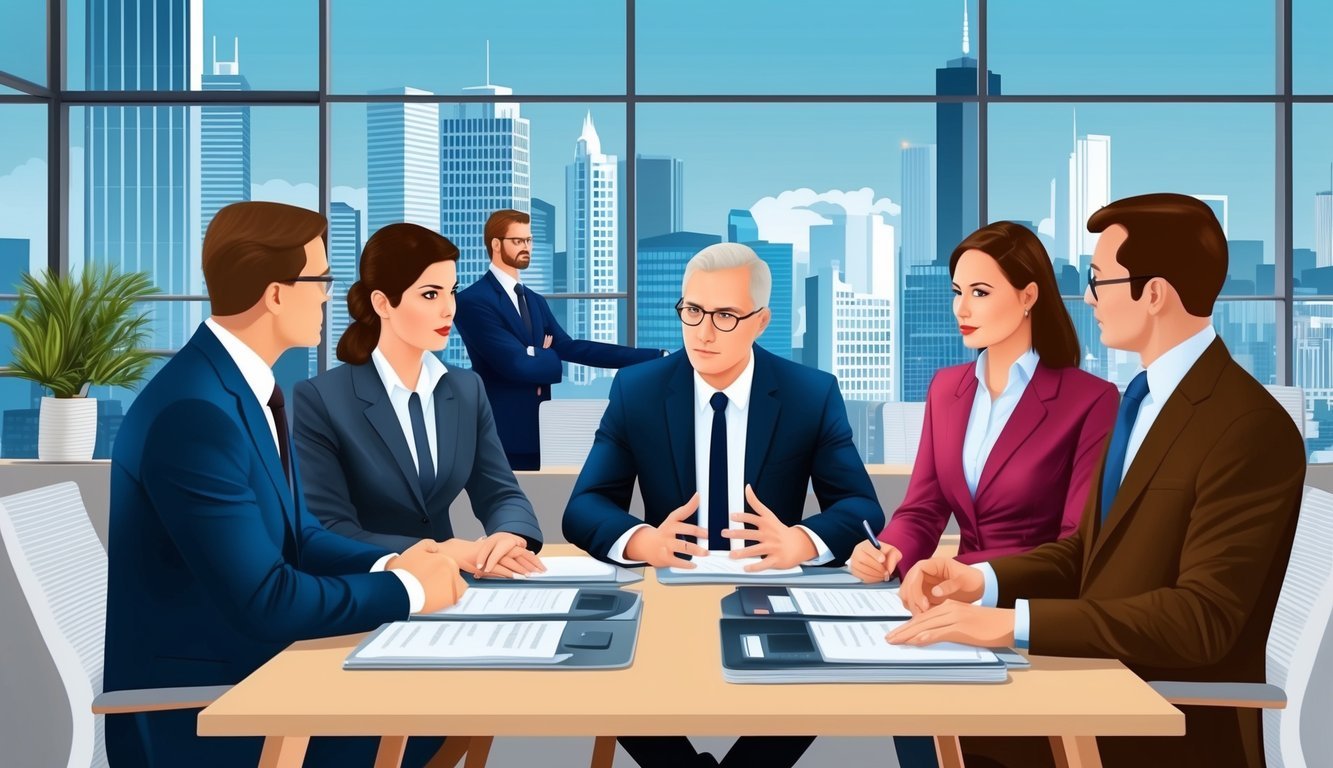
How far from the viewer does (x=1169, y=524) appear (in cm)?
172

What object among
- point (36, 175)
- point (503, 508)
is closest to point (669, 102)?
point (36, 175)

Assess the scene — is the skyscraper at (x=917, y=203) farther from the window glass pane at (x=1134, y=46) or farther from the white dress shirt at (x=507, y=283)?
the white dress shirt at (x=507, y=283)

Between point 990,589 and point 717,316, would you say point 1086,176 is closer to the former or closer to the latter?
point 717,316

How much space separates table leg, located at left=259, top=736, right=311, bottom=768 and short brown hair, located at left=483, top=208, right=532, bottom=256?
343cm

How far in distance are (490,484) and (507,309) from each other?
2.06 metres

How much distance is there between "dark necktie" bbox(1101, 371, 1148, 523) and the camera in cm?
188

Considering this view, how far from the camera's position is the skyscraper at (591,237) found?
745 centimetres

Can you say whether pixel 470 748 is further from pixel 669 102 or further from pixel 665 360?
pixel 669 102

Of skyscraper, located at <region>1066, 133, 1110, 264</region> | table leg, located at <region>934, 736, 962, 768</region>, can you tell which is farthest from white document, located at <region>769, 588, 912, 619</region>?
skyscraper, located at <region>1066, 133, 1110, 264</region>

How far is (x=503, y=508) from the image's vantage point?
2.63 meters

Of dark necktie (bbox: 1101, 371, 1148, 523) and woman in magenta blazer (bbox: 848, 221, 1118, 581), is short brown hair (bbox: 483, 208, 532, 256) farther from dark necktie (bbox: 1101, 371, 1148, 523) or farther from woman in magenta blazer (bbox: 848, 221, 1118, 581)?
dark necktie (bbox: 1101, 371, 1148, 523)

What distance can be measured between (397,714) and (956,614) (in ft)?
2.72

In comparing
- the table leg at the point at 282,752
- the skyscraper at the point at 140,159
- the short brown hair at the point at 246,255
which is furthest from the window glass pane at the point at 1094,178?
the skyscraper at the point at 140,159

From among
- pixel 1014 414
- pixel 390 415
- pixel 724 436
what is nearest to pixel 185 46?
pixel 390 415
